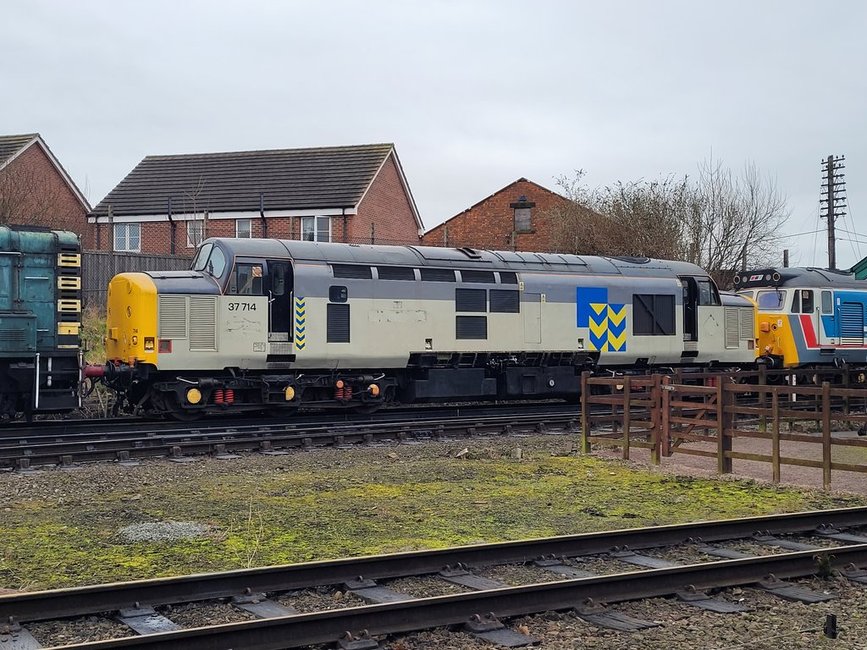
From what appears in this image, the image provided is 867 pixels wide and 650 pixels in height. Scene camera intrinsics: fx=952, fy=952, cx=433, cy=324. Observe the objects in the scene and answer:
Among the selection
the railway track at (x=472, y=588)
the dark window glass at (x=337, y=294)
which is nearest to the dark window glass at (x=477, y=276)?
the dark window glass at (x=337, y=294)

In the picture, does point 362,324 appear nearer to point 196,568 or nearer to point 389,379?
point 389,379

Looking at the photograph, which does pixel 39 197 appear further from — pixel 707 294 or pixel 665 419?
pixel 665 419

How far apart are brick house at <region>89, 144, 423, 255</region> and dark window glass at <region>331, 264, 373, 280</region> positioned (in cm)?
1548

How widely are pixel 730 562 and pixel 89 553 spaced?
16.9 feet

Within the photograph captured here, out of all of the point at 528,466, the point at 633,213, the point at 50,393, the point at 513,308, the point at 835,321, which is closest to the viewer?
the point at 528,466

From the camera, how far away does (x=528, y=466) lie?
13.4 meters

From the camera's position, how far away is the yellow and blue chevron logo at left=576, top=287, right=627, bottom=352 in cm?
2111

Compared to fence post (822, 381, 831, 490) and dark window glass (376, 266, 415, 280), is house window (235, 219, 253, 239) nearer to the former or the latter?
dark window glass (376, 266, 415, 280)

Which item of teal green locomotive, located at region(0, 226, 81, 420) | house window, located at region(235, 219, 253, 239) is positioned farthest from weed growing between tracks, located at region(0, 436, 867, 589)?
house window, located at region(235, 219, 253, 239)

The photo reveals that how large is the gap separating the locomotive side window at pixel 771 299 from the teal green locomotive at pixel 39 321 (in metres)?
17.5

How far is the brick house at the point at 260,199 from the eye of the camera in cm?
3600

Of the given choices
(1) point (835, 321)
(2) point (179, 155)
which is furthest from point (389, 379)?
(2) point (179, 155)

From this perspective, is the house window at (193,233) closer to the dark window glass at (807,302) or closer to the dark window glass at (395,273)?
the dark window glass at (395,273)

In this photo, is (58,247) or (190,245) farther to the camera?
(190,245)
